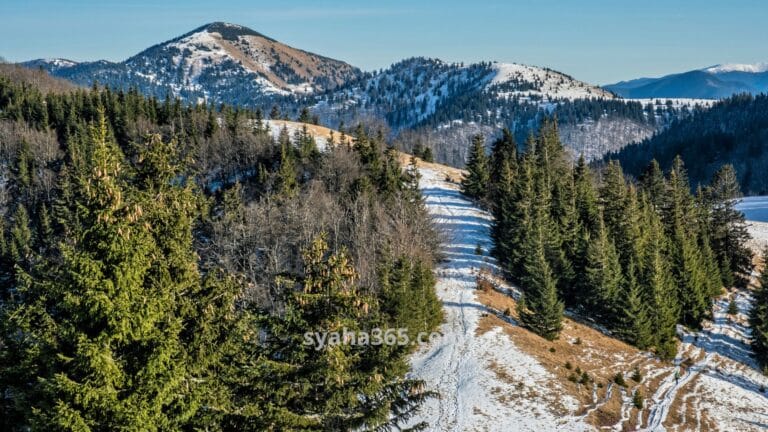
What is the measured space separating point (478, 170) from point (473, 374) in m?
47.8

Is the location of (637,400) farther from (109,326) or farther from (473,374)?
(109,326)

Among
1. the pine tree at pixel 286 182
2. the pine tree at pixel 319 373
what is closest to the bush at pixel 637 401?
the pine tree at pixel 319 373

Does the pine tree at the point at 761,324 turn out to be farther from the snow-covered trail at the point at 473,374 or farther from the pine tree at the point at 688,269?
the snow-covered trail at the point at 473,374

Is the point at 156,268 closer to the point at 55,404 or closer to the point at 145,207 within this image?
the point at 145,207

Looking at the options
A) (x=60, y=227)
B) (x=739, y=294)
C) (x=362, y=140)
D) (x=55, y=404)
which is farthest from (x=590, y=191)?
(x=60, y=227)

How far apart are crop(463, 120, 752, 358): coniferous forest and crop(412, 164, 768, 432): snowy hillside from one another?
2.48 m

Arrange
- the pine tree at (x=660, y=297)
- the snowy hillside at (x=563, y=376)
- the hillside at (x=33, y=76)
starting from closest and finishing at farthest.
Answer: the snowy hillside at (x=563, y=376) → the pine tree at (x=660, y=297) → the hillside at (x=33, y=76)

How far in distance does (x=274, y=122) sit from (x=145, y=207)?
382 feet

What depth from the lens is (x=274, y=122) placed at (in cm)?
12512

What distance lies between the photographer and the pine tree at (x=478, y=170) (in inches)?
3018

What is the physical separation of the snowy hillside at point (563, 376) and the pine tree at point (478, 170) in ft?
87.3

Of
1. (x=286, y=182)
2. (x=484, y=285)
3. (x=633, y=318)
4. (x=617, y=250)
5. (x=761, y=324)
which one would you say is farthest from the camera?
(x=286, y=182)

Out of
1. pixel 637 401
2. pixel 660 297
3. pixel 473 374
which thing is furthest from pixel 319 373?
pixel 660 297

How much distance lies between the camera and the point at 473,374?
114 feet
